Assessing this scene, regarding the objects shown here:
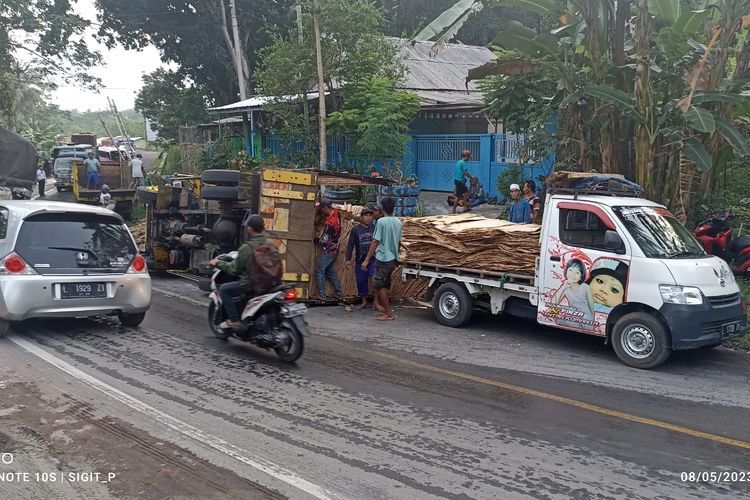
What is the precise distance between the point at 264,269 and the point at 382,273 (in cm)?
295

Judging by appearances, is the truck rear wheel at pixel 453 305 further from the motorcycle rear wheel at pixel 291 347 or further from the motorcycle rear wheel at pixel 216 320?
the motorcycle rear wheel at pixel 216 320

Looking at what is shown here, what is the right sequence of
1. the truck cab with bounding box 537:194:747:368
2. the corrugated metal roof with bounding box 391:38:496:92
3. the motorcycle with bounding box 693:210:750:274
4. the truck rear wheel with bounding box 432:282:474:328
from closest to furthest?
the truck cab with bounding box 537:194:747:368 < the truck rear wheel with bounding box 432:282:474:328 < the motorcycle with bounding box 693:210:750:274 < the corrugated metal roof with bounding box 391:38:496:92

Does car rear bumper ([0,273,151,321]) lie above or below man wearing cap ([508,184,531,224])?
below

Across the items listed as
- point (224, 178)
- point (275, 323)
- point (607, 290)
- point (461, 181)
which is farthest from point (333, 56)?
point (607, 290)

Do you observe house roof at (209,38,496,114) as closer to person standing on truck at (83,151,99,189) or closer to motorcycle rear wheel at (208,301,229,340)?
person standing on truck at (83,151,99,189)

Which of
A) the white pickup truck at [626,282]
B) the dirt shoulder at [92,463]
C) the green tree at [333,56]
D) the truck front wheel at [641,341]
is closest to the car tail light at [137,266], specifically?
the dirt shoulder at [92,463]

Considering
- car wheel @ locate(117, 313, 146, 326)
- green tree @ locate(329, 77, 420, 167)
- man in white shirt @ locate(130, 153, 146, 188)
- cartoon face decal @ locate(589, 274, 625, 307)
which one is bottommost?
car wheel @ locate(117, 313, 146, 326)

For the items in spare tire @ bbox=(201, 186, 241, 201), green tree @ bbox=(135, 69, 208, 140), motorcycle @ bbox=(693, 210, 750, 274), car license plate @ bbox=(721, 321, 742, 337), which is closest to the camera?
car license plate @ bbox=(721, 321, 742, 337)

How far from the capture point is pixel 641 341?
7.95 m

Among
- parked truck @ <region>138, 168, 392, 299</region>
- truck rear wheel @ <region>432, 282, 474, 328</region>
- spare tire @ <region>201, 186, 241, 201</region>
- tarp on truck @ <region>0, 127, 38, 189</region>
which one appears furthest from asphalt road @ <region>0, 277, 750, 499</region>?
tarp on truck @ <region>0, 127, 38, 189</region>

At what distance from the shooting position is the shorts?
416 inches

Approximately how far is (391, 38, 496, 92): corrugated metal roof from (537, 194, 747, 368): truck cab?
1680 centimetres

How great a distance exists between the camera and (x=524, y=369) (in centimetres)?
788

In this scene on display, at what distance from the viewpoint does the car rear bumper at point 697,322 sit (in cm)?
764
